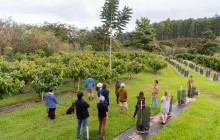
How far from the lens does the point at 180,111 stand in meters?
9.67

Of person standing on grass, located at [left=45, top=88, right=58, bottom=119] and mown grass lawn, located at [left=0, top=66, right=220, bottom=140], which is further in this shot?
person standing on grass, located at [left=45, top=88, right=58, bottom=119]

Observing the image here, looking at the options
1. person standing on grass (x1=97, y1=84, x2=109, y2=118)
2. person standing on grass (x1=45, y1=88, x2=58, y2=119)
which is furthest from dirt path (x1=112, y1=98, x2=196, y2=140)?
person standing on grass (x1=45, y1=88, x2=58, y2=119)

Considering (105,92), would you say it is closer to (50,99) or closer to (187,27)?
(50,99)

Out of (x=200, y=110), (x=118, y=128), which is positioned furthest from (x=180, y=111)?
(x=118, y=128)

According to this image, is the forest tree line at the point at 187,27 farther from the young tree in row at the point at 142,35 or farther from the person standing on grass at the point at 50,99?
the person standing on grass at the point at 50,99

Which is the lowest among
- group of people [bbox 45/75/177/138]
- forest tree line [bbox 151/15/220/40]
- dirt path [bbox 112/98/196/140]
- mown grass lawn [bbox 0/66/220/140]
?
dirt path [bbox 112/98/196/140]

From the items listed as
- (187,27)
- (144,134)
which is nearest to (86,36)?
(144,134)

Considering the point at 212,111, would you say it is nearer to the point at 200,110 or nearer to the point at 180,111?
the point at 200,110

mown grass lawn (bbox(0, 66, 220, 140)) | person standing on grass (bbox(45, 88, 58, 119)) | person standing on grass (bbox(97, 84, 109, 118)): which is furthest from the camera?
person standing on grass (bbox(97, 84, 109, 118))

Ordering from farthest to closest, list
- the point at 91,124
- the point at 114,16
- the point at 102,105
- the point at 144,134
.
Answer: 1. the point at 114,16
2. the point at 91,124
3. the point at 144,134
4. the point at 102,105

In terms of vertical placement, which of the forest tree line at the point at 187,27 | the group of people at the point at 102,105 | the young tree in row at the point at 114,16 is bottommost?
the group of people at the point at 102,105

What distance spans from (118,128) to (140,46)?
3564 centimetres

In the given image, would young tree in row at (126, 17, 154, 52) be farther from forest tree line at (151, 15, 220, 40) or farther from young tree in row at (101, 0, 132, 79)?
forest tree line at (151, 15, 220, 40)

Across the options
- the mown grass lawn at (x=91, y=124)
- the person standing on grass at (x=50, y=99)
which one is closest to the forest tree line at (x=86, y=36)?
the mown grass lawn at (x=91, y=124)
